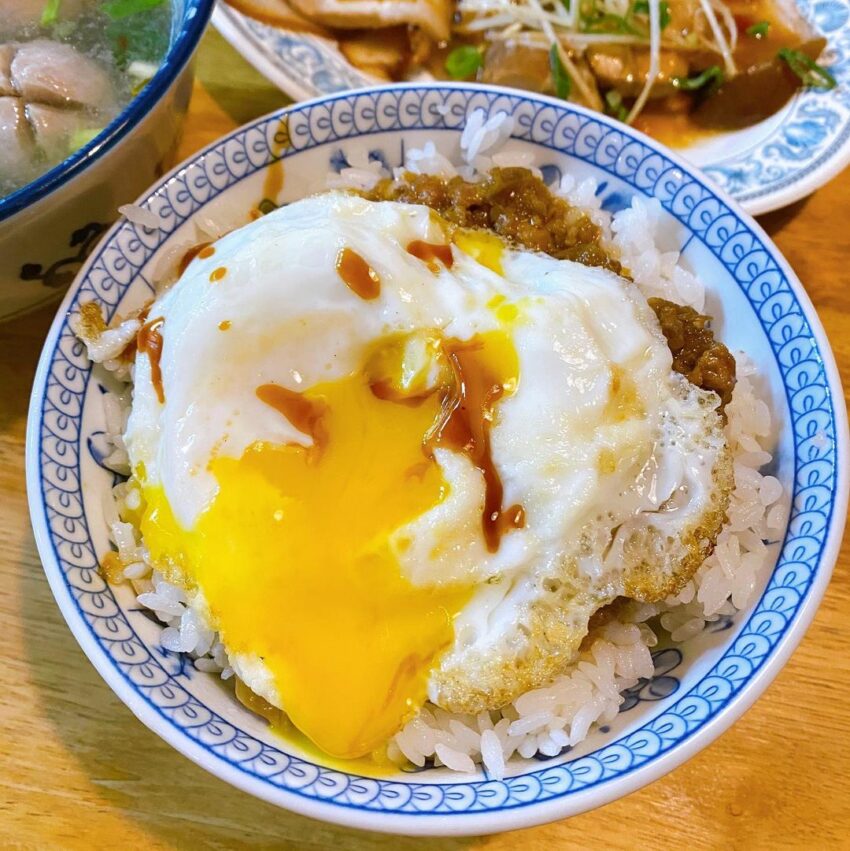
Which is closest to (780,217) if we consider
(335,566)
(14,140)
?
(335,566)

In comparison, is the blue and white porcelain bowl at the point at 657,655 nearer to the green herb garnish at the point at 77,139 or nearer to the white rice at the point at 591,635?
the white rice at the point at 591,635

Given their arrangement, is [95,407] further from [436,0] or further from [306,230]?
[436,0]

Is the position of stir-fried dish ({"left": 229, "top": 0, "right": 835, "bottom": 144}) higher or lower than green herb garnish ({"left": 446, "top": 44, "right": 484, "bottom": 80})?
higher

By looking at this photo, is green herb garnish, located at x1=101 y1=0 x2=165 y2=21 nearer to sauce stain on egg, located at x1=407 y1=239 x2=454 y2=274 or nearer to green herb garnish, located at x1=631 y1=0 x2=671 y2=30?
sauce stain on egg, located at x1=407 y1=239 x2=454 y2=274

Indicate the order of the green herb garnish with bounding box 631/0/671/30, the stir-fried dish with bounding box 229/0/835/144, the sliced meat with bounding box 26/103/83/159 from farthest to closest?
the green herb garnish with bounding box 631/0/671/30, the stir-fried dish with bounding box 229/0/835/144, the sliced meat with bounding box 26/103/83/159

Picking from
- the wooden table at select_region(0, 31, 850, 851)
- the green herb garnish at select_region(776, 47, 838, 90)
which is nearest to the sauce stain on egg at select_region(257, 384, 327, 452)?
the wooden table at select_region(0, 31, 850, 851)

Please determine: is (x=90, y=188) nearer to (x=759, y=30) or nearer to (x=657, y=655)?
(x=657, y=655)

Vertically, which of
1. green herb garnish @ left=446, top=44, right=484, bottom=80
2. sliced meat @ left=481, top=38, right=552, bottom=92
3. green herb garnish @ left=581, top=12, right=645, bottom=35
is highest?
green herb garnish @ left=581, top=12, right=645, bottom=35
